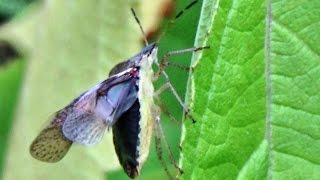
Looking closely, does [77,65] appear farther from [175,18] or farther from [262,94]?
[262,94]

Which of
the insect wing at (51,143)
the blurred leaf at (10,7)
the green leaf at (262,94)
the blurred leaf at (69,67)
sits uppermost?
the green leaf at (262,94)

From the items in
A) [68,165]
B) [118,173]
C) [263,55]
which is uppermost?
[263,55]

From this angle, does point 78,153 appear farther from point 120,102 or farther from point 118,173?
point 120,102

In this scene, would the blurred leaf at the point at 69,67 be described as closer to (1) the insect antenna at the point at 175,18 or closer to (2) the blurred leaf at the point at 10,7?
(1) the insect antenna at the point at 175,18

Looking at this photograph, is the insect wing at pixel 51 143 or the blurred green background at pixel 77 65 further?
the blurred green background at pixel 77 65

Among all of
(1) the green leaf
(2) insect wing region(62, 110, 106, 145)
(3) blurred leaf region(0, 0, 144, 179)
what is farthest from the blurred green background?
(1) the green leaf

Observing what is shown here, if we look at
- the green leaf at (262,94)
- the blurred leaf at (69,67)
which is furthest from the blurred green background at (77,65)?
the green leaf at (262,94)

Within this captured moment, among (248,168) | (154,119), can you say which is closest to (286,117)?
(248,168)
